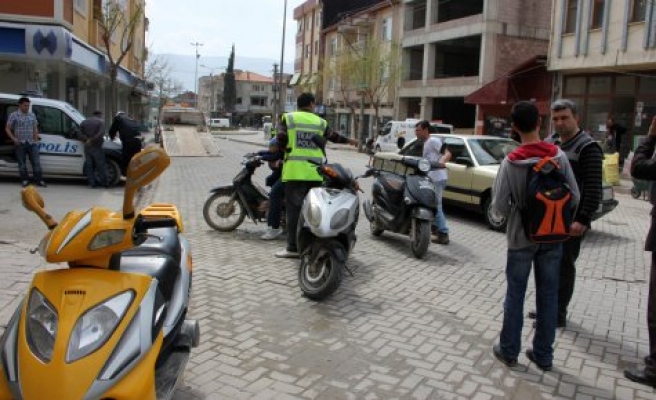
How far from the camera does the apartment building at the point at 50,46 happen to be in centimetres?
1669

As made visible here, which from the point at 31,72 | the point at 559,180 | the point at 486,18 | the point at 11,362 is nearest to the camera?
the point at 11,362

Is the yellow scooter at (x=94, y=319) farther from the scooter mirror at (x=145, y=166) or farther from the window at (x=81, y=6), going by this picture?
the window at (x=81, y=6)

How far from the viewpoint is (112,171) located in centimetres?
1343

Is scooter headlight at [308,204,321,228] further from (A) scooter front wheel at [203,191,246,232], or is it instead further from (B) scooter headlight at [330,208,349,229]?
(A) scooter front wheel at [203,191,246,232]

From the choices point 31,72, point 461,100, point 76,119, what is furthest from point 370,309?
point 461,100

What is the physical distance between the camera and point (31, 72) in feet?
64.2

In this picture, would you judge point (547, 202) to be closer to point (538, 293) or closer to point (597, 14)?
point (538, 293)

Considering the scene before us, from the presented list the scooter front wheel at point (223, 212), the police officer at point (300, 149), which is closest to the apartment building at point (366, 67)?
the scooter front wheel at point (223, 212)

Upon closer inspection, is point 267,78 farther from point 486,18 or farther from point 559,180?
point 559,180

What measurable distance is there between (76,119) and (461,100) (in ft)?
101

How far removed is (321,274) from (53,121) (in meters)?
9.48

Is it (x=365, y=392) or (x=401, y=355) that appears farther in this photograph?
(x=401, y=355)

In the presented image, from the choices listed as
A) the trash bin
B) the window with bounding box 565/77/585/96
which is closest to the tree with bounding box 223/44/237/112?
the window with bounding box 565/77/585/96

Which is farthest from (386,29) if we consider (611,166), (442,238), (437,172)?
(442,238)
